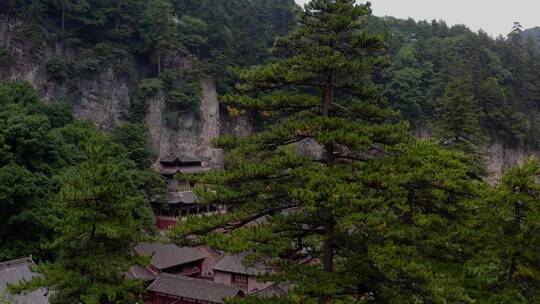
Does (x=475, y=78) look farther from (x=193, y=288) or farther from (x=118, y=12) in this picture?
(x=193, y=288)

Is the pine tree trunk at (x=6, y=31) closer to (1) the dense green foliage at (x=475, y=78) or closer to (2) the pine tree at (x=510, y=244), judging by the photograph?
(1) the dense green foliage at (x=475, y=78)

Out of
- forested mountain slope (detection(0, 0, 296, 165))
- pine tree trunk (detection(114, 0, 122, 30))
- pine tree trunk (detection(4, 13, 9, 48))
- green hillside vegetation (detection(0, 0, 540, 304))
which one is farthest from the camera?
pine tree trunk (detection(114, 0, 122, 30))

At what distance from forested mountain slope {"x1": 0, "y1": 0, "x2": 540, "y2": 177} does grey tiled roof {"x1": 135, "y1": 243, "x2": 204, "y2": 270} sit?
15.8 meters

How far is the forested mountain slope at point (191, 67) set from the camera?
124 feet

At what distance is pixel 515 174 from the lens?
11219 millimetres

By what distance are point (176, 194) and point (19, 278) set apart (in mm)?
20581

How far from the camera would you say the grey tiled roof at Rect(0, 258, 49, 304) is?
16641 mm

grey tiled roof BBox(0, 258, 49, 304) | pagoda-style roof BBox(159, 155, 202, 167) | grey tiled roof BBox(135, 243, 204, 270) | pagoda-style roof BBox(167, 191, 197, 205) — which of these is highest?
pagoda-style roof BBox(159, 155, 202, 167)

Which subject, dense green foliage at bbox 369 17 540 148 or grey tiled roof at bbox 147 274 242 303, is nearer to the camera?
grey tiled roof at bbox 147 274 242 303

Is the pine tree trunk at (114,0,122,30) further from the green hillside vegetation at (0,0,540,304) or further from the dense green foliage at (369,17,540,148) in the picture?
the dense green foliage at (369,17,540,148)

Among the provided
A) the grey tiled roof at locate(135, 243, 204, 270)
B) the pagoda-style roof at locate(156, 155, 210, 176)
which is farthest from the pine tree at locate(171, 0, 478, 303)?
the pagoda-style roof at locate(156, 155, 210, 176)

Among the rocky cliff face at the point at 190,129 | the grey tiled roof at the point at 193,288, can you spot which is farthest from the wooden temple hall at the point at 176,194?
the grey tiled roof at the point at 193,288

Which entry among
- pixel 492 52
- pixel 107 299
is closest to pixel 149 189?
pixel 107 299

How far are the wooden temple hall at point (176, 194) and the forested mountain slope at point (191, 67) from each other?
3.59 meters
